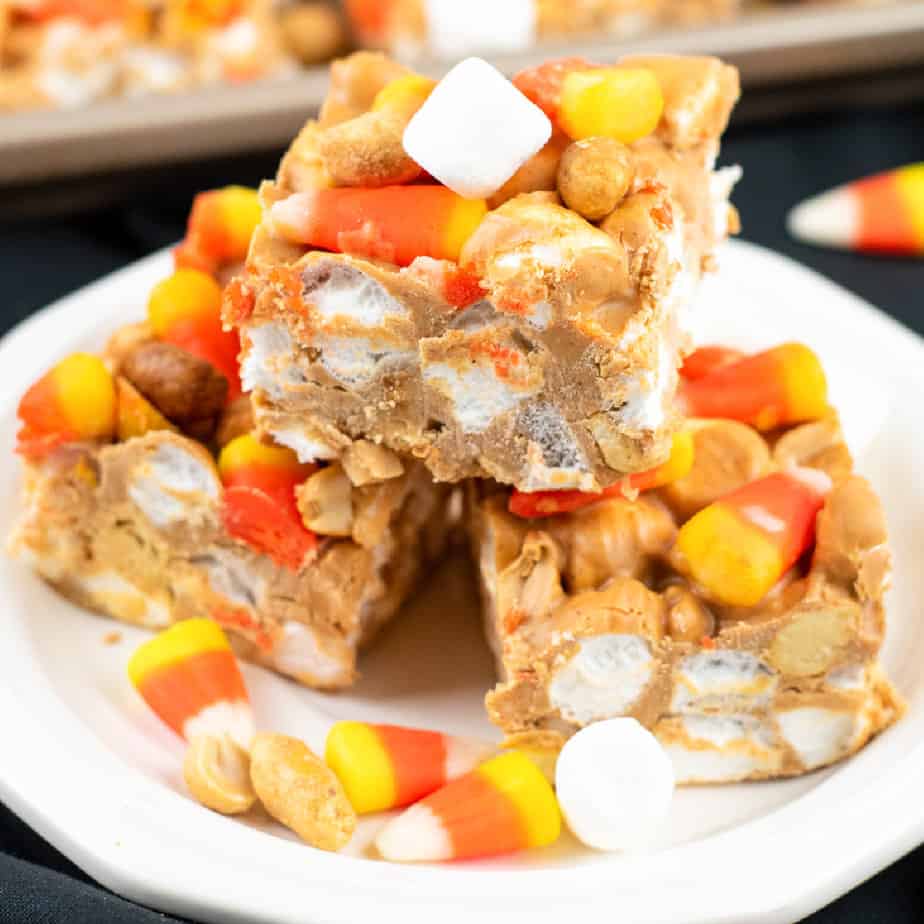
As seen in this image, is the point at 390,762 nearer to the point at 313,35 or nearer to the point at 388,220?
the point at 388,220

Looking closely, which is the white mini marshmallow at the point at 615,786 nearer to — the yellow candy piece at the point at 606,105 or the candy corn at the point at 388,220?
the candy corn at the point at 388,220

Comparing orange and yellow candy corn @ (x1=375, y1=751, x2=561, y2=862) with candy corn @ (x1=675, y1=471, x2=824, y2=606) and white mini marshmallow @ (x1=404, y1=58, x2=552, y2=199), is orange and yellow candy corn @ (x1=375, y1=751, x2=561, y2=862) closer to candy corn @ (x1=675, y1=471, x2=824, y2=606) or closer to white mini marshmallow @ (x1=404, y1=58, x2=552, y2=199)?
candy corn @ (x1=675, y1=471, x2=824, y2=606)

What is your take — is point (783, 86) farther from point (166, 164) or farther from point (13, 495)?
point (13, 495)

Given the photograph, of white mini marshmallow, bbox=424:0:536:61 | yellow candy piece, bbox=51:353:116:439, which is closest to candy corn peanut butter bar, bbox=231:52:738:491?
yellow candy piece, bbox=51:353:116:439

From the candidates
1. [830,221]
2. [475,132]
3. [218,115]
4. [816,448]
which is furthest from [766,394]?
[218,115]

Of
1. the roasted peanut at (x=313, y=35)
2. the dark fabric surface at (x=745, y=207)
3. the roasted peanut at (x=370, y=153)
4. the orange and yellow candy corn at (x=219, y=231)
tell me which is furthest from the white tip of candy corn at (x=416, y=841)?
the roasted peanut at (x=313, y=35)
